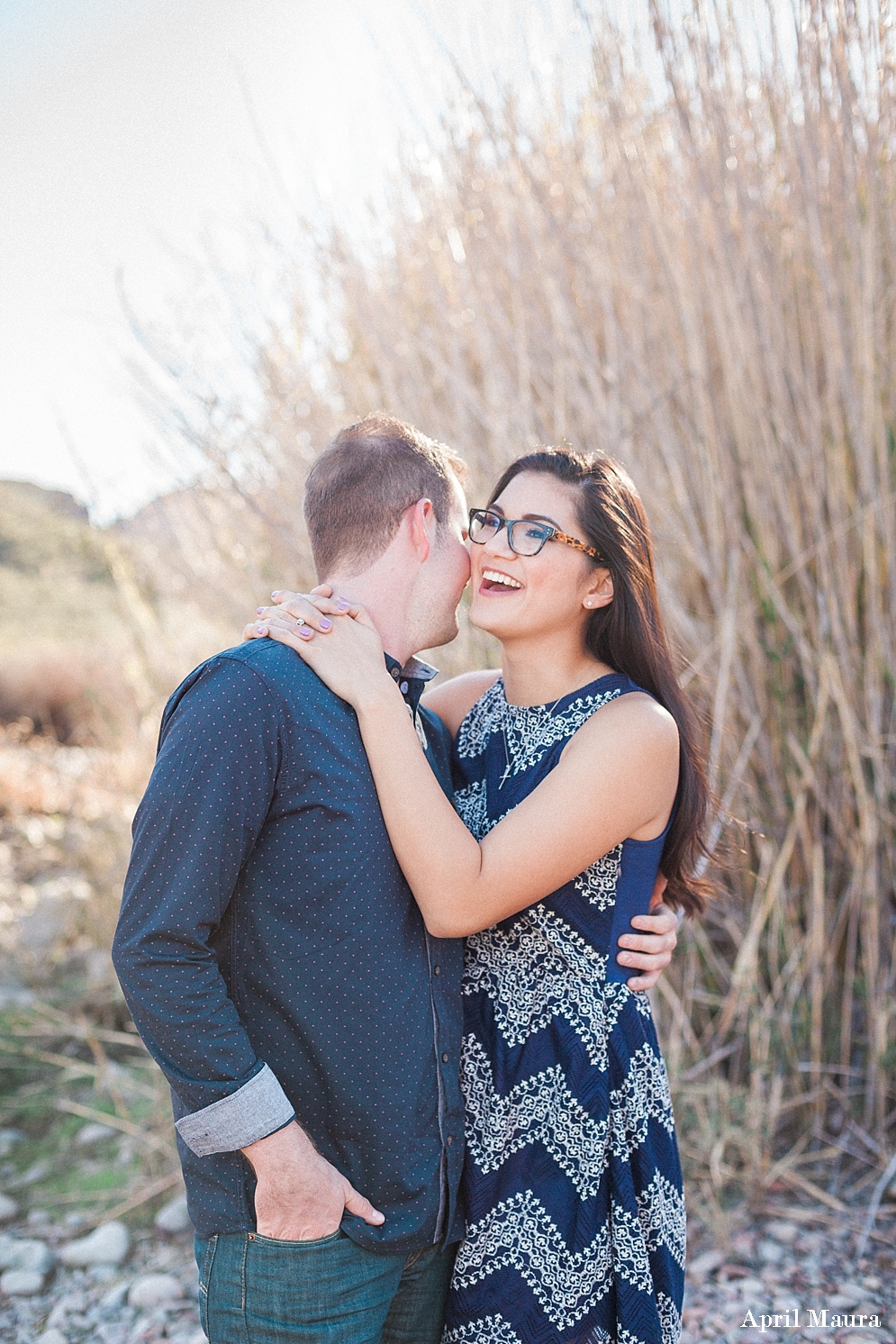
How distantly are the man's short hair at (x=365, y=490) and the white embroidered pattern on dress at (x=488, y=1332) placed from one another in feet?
3.80

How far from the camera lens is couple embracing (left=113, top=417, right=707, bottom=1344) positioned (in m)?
1.31

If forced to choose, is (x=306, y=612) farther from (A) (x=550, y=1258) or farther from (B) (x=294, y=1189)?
(A) (x=550, y=1258)

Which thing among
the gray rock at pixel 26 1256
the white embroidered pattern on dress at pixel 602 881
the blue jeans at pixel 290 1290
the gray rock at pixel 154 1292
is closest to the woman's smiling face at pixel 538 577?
the white embroidered pattern on dress at pixel 602 881

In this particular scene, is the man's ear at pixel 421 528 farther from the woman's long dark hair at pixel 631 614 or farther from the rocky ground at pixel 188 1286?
the rocky ground at pixel 188 1286

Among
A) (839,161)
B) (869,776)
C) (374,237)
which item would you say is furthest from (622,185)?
(869,776)

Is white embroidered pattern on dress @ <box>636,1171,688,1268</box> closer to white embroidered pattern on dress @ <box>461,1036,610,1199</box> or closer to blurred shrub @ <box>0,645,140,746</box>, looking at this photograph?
white embroidered pattern on dress @ <box>461,1036,610,1199</box>

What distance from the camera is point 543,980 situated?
168 cm

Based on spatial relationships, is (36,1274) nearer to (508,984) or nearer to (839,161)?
(508,984)

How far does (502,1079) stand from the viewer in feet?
5.30

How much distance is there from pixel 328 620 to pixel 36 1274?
237 cm

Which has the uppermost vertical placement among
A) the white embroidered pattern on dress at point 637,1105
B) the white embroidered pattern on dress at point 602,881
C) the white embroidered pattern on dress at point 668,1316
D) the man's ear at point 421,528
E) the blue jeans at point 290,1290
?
the man's ear at point 421,528

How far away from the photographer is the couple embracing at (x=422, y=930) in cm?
131

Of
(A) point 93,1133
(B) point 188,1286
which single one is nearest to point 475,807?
(B) point 188,1286

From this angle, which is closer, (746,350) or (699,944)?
(746,350)
